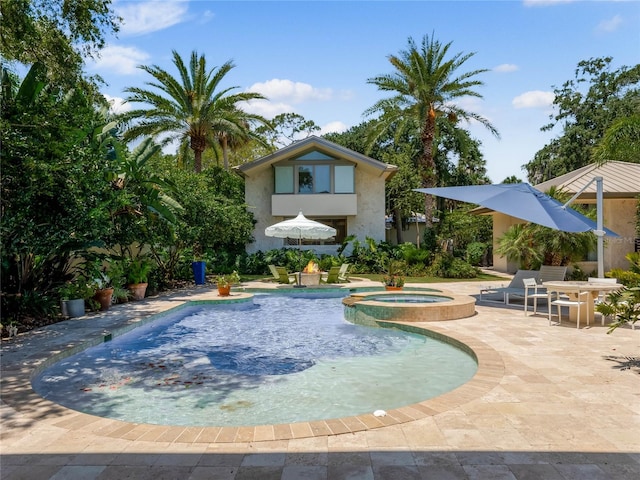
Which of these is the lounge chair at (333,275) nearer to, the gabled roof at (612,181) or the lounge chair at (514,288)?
the lounge chair at (514,288)

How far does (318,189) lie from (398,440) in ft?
72.6

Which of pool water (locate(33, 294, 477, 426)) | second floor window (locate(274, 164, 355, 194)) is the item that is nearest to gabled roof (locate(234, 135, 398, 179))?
second floor window (locate(274, 164, 355, 194))

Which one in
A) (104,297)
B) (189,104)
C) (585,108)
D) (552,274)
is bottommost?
(104,297)

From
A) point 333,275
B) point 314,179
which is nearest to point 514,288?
point 333,275

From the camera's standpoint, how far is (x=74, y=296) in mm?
11711

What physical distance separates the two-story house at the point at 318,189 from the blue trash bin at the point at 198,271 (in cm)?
661

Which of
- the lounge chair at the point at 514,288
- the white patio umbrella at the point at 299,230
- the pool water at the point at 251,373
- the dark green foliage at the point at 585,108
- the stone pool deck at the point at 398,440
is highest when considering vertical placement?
the dark green foliage at the point at 585,108

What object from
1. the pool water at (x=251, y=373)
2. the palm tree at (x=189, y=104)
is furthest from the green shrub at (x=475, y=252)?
the pool water at (x=251, y=373)

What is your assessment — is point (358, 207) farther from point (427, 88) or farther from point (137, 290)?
point (137, 290)

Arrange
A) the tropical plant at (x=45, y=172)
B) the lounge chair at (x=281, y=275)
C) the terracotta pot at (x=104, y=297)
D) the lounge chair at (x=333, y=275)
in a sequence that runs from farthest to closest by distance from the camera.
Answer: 1. the lounge chair at (x=333, y=275)
2. the lounge chair at (x=281, y=275)
3. the terracotta pot at (x=104, y=297)
4. the tropical plant at (x=45, y=172)

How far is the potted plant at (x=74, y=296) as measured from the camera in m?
11.5

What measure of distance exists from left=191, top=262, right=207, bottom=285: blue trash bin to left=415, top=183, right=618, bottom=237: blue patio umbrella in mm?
10994

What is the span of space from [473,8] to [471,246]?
805 inches

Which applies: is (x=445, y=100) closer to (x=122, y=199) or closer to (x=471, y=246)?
(x=471, y=246)
